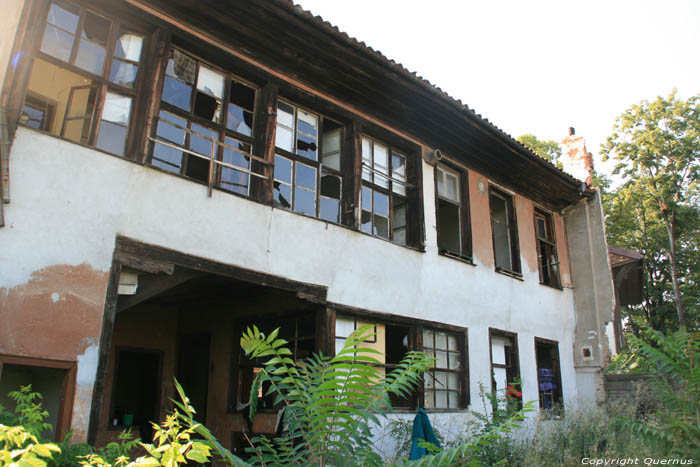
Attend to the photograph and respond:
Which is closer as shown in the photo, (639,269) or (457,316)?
(457,316)

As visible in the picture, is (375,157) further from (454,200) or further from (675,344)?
(675,344)

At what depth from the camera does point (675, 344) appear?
532cm

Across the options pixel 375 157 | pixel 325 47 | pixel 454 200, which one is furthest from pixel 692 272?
pixel 325 47

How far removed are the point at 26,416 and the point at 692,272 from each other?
104 feet

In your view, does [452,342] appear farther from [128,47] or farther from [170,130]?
[128,47]

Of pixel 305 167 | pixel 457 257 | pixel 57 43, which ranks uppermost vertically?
pixel 57 43

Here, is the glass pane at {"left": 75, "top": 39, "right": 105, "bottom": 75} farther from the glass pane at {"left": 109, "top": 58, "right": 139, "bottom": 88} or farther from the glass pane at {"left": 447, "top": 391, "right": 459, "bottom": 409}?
the glass pane at {"left": 447, "top": 391, "right": 459, "bottom": 409}

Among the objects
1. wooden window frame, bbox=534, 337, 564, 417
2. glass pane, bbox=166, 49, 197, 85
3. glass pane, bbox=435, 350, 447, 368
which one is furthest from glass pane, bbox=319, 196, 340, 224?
wooden window frame, bbox=534, 337, 564, 417

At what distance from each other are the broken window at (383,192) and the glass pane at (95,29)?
13.3 feet

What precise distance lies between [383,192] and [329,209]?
1322 mm

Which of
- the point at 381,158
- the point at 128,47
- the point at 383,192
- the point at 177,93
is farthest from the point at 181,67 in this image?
the point at 383,192

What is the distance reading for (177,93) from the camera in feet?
22.2

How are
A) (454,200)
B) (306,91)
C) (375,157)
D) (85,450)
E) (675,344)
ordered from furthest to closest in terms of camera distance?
(454,200)
(375,157)
(306,91)
(675,344)
(85,450)

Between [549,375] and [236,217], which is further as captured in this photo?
[549,375]
